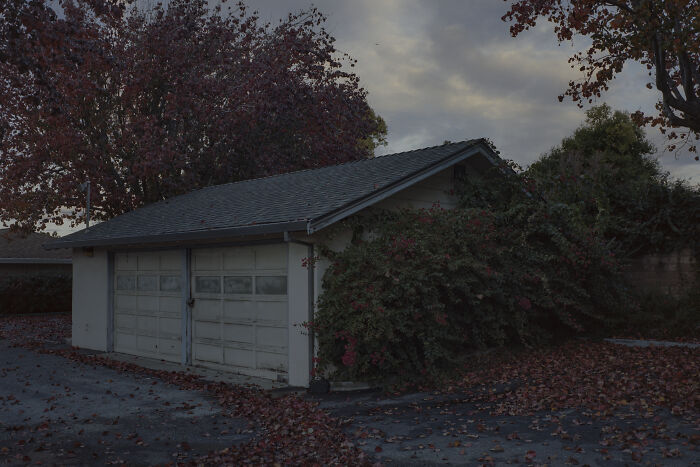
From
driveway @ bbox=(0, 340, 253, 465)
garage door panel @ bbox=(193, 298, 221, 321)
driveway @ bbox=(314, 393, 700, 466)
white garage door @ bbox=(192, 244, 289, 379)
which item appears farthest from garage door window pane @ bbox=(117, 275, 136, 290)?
driveway @ bbox=(314, 393, 700, 466)

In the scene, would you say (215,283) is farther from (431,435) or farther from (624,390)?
(624,390)

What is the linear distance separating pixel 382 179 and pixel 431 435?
5.11 m

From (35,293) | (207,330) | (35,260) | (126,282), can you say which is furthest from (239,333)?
(35,260)

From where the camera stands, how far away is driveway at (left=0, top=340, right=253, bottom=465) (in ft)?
21.8

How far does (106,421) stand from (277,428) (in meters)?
2.39

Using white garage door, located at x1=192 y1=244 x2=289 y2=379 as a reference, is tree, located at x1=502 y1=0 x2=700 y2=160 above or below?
above

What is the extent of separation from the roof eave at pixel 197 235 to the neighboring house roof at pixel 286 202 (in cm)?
1

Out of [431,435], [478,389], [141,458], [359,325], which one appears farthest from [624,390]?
[141,458]

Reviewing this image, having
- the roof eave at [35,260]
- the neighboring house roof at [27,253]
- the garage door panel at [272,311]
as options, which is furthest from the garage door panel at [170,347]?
the roof eave at [35,260]

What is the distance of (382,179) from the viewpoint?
35.6 ft

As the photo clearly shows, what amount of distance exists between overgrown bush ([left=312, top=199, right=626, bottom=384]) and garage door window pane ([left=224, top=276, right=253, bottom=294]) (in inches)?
76.7

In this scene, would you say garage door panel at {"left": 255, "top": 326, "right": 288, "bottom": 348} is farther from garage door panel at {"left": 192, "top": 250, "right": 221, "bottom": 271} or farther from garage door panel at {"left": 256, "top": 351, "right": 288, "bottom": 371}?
garage door panel at {"left": 192, "top": 250, "right": 221, "bottom": 271}

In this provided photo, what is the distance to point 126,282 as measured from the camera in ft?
47.4

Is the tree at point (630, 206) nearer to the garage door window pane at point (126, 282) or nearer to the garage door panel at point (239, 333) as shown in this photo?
the garage door panel at point (239, 333)
